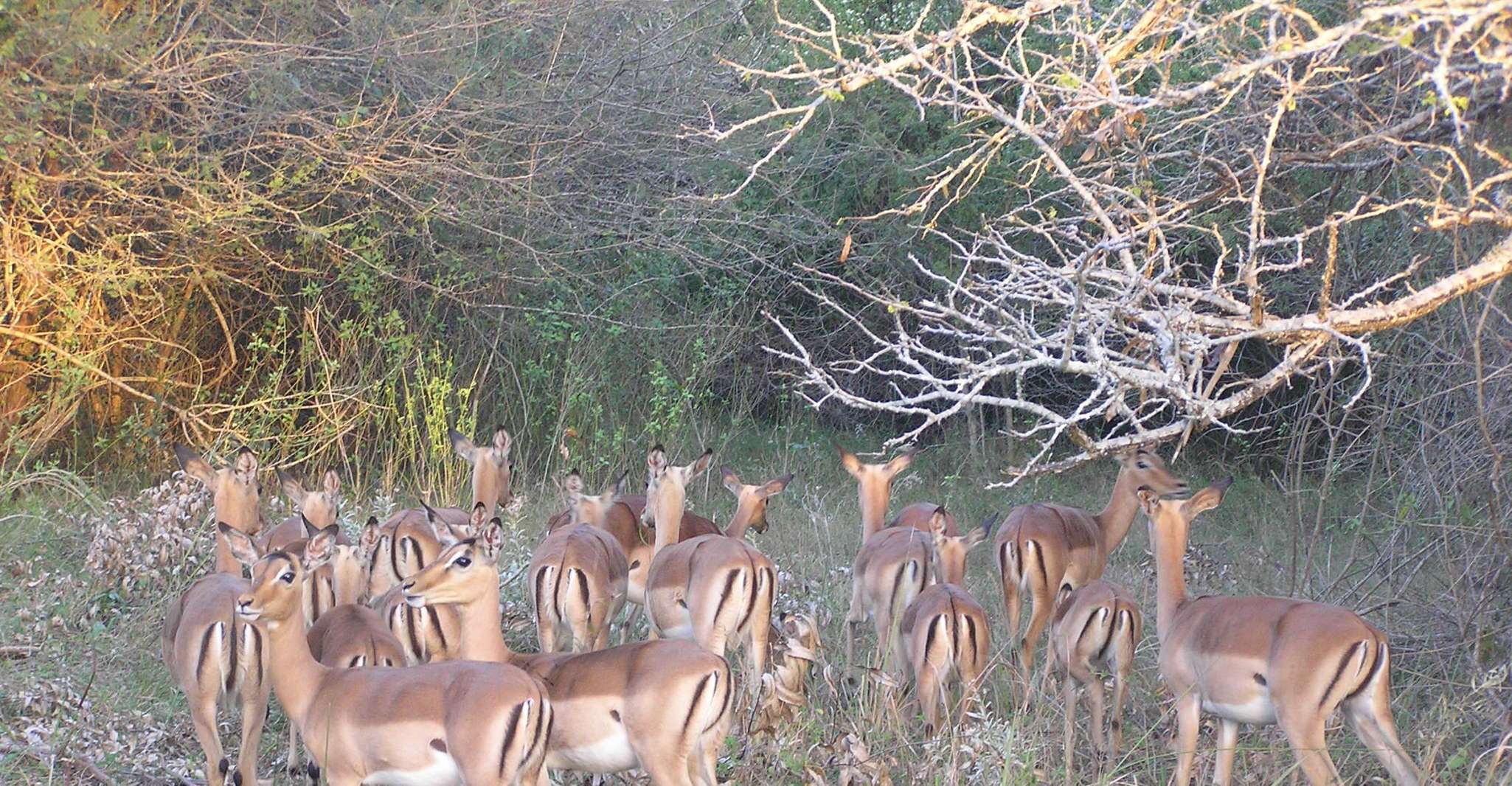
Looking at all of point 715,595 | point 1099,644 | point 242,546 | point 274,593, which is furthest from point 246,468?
point 1099,644

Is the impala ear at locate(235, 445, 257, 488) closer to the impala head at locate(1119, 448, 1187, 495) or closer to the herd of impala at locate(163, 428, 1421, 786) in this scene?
the herd of impala at locate(163, 428, 1421, 786)

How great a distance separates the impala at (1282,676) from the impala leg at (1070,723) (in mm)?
329

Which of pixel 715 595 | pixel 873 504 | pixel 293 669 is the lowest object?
pixel 873 504

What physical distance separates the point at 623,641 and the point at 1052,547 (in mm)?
1840

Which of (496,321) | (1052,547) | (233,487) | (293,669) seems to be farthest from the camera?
(496,321)

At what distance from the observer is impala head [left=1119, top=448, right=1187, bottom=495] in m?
6.83

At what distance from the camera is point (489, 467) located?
24.9ft

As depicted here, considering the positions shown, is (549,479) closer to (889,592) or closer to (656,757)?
(889,592)

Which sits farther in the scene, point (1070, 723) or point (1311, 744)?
point (1070, 723)

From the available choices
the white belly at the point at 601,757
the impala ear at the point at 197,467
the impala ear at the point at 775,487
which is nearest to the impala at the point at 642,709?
the white belly at the point at 601,757

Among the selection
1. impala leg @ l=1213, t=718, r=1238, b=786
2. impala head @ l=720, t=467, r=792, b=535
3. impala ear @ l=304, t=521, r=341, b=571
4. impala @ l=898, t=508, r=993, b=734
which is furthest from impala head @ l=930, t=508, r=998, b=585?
impala ear @ l=304, t=521, r=341, b=571

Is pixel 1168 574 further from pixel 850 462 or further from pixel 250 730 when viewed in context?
pixel 250 730

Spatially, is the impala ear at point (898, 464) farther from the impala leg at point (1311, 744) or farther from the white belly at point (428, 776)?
the white belly at point (428, 776)

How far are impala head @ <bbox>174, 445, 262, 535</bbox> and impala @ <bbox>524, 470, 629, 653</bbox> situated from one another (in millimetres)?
1368
